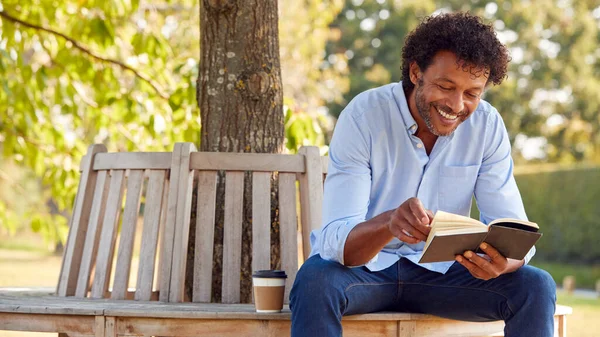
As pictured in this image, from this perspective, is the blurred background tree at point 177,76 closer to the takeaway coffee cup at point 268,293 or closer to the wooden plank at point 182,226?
the wooden plank at point 182,226

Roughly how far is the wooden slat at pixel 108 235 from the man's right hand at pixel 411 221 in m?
1.45

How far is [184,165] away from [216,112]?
0.38 meters

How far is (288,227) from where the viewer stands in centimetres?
340

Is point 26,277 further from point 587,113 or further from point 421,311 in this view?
point 587,113

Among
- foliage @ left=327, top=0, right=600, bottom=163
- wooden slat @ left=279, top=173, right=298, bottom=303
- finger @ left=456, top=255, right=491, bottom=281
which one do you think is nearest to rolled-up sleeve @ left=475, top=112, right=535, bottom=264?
finger @ left=456, top=255, right=491, bottom=281

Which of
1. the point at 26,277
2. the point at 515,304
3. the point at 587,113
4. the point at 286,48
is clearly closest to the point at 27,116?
the point at 515,304

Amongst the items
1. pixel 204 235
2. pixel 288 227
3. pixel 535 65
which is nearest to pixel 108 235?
pixel 204 235

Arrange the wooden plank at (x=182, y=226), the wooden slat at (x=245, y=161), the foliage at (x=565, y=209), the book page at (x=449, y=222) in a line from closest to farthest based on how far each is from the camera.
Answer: the book page at (x=449, y=222) < the wooden plank at (x=182, y=226) < the wooden slat at (x=245, y=161) < the foliage at (x=565, y=209)

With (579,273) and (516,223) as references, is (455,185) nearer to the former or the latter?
(516,223)

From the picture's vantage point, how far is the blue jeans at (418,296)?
2549 millimetres

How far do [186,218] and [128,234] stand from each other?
0.88ft

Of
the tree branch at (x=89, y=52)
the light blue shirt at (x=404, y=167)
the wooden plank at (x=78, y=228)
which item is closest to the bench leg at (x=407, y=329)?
the light blue shirt at (x=404, y=167)

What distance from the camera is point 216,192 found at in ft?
11.6

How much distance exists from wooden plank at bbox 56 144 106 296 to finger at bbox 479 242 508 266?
5.93 ft
